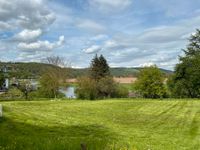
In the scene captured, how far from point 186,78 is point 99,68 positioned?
2296 centimetres

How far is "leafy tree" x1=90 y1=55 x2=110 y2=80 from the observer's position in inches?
3755

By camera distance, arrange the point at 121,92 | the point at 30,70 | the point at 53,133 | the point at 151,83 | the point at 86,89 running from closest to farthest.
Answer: the point at 53,133 < the point at 86,89 < the point at 151,83 < the point at 121,92 < the point at 30,70

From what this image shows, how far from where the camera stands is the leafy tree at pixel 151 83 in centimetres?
9200

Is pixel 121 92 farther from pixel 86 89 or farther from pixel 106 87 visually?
pixel 86 89

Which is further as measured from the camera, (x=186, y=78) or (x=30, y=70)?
(x=30, y=70)

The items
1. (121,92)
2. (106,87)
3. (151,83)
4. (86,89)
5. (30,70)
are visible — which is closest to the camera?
(86,89)

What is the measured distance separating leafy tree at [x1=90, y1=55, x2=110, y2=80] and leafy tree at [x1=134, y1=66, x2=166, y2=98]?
363 inches

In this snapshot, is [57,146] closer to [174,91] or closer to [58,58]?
[174,91]

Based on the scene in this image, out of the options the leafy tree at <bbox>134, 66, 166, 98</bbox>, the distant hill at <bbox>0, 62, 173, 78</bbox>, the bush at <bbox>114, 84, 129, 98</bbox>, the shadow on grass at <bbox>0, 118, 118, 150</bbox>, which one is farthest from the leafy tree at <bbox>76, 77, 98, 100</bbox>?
the shadow on grass at <bbox>0, 118, 118, 150</bbox>

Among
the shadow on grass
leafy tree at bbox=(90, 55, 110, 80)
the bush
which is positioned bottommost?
the shadow on grass

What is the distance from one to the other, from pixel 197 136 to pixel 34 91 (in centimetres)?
7994

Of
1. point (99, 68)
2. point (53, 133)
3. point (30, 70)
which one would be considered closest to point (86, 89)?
point (99, 68)

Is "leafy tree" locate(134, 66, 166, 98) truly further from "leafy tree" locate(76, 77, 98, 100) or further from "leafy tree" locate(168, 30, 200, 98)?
"leafy tree" locate(76, 77, 98, 100)

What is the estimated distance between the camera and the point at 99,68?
9669 centimetres
